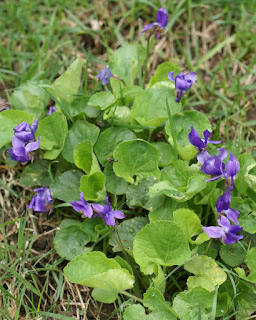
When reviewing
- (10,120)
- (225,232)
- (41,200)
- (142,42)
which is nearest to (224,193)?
(225,232)

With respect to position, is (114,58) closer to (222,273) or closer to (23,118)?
(23,118)

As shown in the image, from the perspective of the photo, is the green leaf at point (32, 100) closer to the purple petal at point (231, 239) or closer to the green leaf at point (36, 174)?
the green leaf at point (36, 174)

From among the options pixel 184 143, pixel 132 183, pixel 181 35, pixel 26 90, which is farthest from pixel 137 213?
pixel 181 35

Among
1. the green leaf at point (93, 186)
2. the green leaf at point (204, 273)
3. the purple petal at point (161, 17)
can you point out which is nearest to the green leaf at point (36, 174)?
the green leaf at point (93, 186)

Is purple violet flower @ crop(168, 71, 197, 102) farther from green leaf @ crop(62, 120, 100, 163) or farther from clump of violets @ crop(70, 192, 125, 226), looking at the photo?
clump of violets @ crop(70, 192, 125, 226)

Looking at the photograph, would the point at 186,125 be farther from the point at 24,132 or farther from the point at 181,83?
the point at 24,132

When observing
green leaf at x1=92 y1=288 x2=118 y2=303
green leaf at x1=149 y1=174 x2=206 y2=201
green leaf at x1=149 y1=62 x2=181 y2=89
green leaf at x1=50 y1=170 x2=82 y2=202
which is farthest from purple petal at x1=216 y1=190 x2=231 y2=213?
green leaf at x1=149 y1=62 x2=181 y2=89
